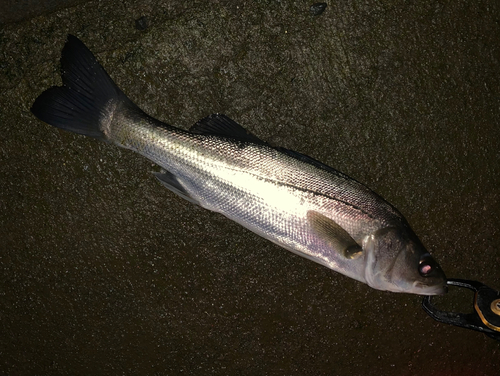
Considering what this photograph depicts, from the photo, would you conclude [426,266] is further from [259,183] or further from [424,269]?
[259,183]

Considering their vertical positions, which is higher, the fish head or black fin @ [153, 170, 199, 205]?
black fin @ [153, 170, 199, 205]

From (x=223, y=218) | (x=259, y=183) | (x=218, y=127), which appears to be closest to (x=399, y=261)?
(x=259, y=183)

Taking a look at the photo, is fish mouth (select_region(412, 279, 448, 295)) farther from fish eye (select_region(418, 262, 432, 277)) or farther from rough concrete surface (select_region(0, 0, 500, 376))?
rough concrete surface (select_region(0, 0, 500, 376))

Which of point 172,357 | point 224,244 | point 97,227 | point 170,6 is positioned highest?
point 170,6

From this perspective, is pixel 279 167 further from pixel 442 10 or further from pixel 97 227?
pixel 442 10

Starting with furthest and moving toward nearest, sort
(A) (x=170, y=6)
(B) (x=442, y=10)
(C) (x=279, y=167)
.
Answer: (B) (x=442, y=10) → (A) (x=170, y=6) → (C) (x=279, y=167)

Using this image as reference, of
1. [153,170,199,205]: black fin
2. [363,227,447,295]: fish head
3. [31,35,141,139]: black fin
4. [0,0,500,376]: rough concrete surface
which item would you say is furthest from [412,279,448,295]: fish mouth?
[31,35,141,139]: black fin

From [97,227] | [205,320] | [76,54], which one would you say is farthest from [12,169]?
[205,320]
